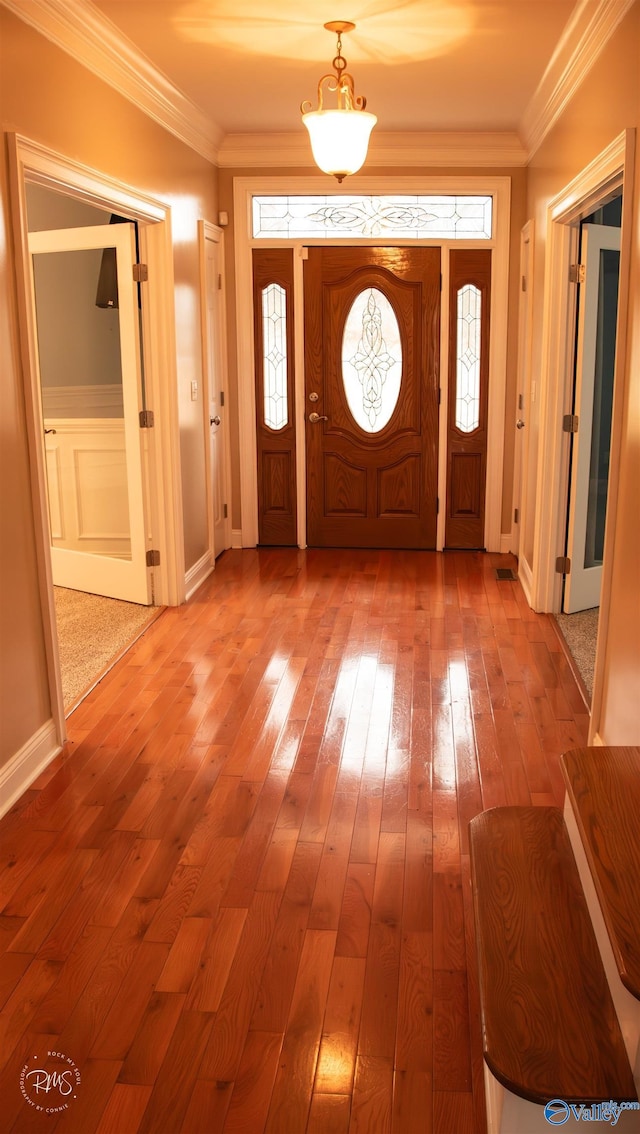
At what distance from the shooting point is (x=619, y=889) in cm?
186

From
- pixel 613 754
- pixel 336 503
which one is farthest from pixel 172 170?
pixel 613 754

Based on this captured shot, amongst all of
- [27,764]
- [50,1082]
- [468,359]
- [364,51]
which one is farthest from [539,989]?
[468,359]

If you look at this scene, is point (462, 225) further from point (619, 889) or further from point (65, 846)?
point (619, 889)

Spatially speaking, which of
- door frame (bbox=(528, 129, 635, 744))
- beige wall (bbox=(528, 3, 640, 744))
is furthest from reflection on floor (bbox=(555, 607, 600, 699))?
beige wall (bbox=(528, 3, 640, 744))

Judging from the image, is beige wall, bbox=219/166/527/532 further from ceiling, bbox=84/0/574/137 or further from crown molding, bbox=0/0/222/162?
crown molding, bbox=0/0/222/162

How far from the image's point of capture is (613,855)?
1.99 metres

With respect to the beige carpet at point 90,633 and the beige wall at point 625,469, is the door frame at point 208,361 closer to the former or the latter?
the beige carpet at point 90,633

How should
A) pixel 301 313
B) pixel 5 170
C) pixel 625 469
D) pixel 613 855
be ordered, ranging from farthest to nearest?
pixel 301 313 < pixel 625 469 < pixel 5 170 < pixel 613 855

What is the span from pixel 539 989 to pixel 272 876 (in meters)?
1.13

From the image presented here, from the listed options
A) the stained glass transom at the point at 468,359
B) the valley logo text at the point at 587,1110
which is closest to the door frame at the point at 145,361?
the stained glass transom at the point at 468,359

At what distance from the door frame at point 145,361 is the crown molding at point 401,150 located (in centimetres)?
153

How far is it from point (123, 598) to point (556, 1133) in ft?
14.4

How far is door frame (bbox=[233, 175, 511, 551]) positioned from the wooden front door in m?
0.06

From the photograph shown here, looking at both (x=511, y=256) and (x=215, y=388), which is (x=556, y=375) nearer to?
(x=511, y=256)
